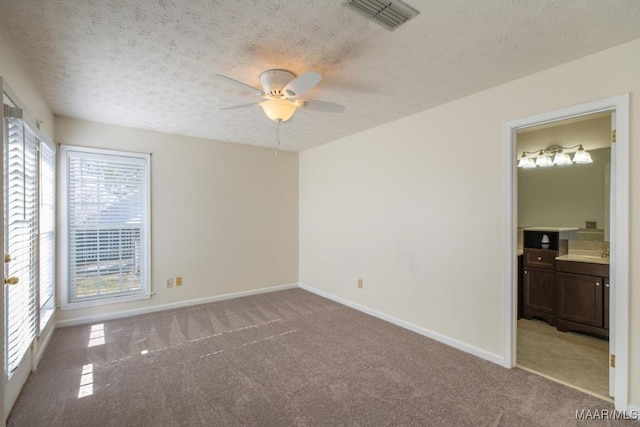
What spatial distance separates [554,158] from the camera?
3.79m

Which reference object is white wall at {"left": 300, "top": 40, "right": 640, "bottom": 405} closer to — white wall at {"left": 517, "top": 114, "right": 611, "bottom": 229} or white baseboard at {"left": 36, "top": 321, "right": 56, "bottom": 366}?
white wall at {"left": 517, "top": 114, "right": 611, "bottom": 229}

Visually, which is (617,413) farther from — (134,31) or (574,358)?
(134,31)

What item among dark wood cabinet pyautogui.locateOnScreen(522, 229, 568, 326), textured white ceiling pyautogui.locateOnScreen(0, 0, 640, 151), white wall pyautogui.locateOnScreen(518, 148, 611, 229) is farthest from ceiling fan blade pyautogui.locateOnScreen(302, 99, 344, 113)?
white wall pyautogui.locateOnScreen(518, 148, 611, 229)

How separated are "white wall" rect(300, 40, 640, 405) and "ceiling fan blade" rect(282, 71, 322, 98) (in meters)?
1.69

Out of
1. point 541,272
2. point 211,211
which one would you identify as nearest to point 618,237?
point 541,272

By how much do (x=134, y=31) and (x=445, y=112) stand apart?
2.69 metres

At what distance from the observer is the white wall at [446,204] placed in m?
2.09

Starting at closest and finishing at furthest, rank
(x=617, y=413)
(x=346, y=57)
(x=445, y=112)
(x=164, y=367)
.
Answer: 1. (x=617, y=413)
2. (x=346, y=57)
3. (x=164, y=367)
4. (x=445, y=112)

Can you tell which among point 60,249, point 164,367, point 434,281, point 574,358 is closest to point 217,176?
point 60,249

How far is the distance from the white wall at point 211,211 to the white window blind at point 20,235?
124 cm

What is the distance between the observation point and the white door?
188 cm

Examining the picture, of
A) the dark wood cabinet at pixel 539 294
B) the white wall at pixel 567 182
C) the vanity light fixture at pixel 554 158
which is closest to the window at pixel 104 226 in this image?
the dark wood cabinet at pixel 539 294

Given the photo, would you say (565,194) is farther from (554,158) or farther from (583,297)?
(583,297)

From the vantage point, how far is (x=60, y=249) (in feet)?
11.1
